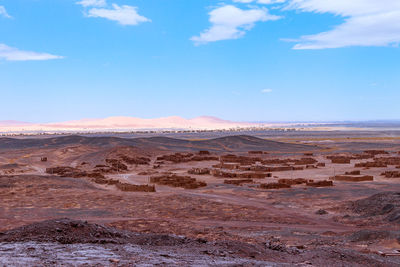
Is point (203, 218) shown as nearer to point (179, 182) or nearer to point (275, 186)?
point (275, 186)

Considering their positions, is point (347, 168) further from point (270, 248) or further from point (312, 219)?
point (270, 248)

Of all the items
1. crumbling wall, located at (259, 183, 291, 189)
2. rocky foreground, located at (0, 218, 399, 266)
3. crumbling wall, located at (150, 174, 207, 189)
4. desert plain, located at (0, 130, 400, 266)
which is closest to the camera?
rocky foreground, located at (0, 218, 399, 266)

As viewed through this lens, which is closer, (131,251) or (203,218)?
(131,251)

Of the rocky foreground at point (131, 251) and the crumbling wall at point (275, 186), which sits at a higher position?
the rocky foreground at point (131, 251)

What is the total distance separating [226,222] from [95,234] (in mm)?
7078

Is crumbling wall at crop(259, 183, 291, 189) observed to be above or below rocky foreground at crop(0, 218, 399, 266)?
below

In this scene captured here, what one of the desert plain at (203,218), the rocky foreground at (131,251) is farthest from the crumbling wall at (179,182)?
the rocky foreground at (131,251)

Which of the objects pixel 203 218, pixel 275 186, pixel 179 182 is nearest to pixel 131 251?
pixel 203 218

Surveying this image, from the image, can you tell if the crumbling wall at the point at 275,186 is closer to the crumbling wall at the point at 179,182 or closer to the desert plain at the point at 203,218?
the desert plain at the point at 203,218

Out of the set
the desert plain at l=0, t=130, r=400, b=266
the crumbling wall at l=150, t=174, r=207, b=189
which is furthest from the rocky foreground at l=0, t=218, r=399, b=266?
the crumbling wall at l=150, t=174, r=207, b=189

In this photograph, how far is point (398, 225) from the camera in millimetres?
16266

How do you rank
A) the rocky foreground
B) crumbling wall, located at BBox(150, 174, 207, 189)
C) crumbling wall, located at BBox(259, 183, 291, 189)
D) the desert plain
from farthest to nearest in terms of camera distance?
crumbling wall, located at BBox(150, 174, 207, 189) < crumbling wall, located at BBox(259, 183, 291, 189) < the desert plain < the rocky foreground

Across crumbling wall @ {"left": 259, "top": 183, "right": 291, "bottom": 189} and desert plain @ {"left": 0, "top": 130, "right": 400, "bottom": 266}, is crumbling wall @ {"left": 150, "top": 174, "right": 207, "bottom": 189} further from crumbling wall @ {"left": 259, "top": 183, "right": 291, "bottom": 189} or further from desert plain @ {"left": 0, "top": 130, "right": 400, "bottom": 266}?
crumbling wall @ {"left": 259, "top": 183, "right": 291, "bottom": 189}

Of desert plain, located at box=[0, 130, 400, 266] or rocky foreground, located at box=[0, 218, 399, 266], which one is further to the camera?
desert plain, located at box=[0, 130, 400, 266]
